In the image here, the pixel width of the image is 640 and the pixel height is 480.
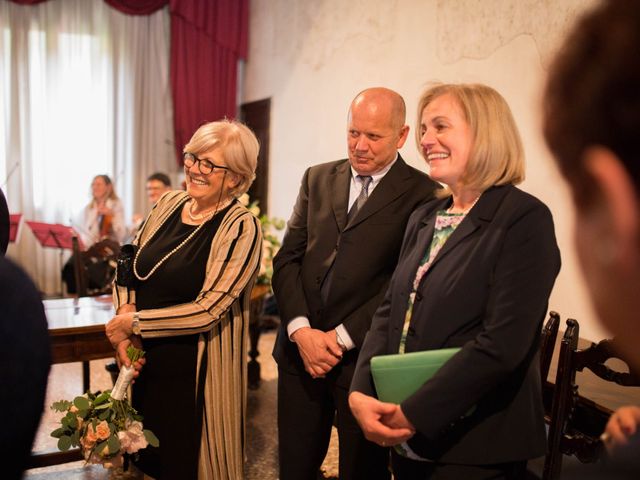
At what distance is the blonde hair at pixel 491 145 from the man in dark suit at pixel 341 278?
572mm

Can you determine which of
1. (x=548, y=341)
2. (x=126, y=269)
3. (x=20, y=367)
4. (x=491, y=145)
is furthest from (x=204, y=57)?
(x=20, y=367)

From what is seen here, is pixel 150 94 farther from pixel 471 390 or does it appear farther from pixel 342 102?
pixel 471 390

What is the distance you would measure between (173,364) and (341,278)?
27.2 inches

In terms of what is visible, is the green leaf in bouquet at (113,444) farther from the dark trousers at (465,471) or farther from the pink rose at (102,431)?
the dark trousers at (465,471)

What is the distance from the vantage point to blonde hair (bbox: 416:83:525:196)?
4.95 feet

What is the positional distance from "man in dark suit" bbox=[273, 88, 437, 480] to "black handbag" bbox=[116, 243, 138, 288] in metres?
0.53

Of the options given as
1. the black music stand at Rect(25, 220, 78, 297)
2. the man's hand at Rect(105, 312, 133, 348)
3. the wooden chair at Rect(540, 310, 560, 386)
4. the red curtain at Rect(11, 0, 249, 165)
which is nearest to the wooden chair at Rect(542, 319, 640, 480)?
the wooden chair at Rect(540, 310, 560, 386)

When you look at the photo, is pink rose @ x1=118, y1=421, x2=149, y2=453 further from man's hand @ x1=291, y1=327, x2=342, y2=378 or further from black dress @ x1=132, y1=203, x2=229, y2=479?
man's hand @ x1=291, y1=327, x2=342, y2=378

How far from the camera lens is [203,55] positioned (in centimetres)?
780

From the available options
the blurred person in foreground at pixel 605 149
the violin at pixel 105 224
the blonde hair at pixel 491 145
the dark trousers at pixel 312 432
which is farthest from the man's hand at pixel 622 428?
the violin at pixel 105 224

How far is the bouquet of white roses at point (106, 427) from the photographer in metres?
2.02

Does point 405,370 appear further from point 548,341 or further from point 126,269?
point 126,269

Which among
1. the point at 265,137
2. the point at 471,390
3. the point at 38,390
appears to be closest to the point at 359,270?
the point at 471,390

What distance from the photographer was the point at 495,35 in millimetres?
3803
